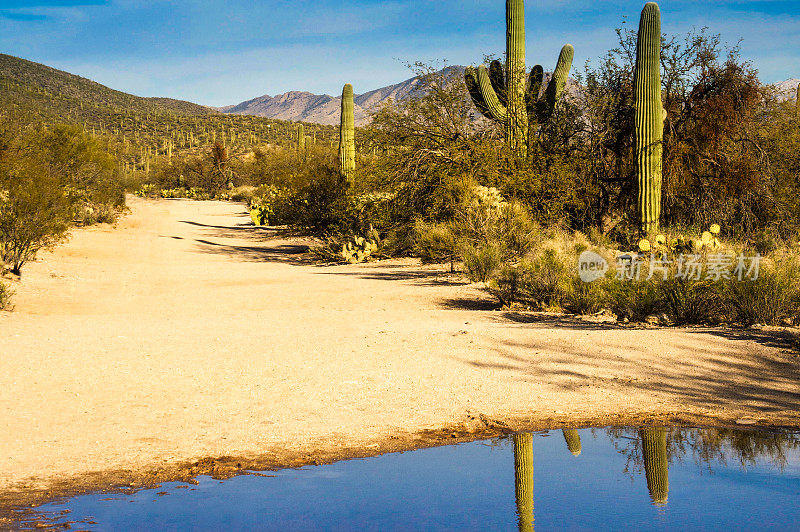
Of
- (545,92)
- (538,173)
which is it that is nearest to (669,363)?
(538,173)

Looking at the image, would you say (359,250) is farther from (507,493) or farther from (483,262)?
(507,493)

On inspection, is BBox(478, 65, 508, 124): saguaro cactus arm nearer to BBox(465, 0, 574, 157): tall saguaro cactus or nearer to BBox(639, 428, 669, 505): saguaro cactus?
BBox(465, 0, 574, 157): tall saguaro cactus

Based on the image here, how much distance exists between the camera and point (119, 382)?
23.6ft

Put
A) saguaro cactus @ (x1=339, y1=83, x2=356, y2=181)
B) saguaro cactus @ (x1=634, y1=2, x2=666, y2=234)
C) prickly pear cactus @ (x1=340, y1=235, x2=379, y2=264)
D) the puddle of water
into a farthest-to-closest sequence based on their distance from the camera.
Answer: saguaro cactus @ (x1=339, y1=83, x2=356, y2=181) → prickly pear cactus @ (x1=340, y1=235, x2=379, y2=264) → saguaro cactus @ (x1=634, y1=2, x2=666, y2=234) → the puddle of water

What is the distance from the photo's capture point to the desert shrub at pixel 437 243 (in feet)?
52.9

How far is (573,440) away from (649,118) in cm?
1284

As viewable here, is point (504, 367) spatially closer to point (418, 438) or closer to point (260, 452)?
point (418, 438)

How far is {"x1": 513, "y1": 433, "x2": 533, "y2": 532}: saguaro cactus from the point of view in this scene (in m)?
4.11

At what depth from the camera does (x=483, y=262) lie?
1393cm

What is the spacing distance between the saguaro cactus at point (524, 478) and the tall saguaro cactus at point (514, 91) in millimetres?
14598

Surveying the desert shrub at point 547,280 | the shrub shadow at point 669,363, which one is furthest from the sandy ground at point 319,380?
the desert shrub at point 547,280

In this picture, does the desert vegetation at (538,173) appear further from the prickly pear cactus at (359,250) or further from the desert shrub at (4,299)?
the desert shrub at (4,299)

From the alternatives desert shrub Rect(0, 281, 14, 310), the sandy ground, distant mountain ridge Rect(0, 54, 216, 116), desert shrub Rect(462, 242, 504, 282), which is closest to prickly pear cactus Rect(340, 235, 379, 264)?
desert shrub Rect(462, 242, 504, 282)

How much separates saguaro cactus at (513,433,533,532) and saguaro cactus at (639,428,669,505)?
74 cm
